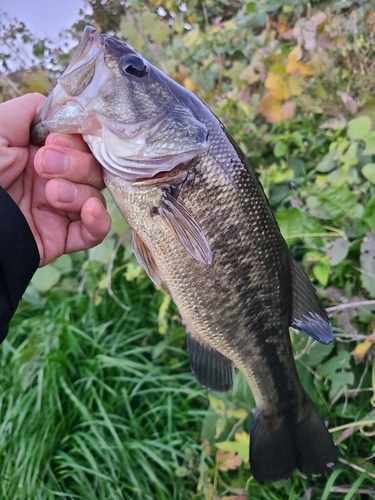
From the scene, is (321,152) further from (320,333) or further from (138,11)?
(138,11)

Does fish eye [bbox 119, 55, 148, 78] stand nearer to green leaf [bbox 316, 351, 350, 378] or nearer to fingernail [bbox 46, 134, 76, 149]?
fingernail [bbox 46, 134, 76, 149]

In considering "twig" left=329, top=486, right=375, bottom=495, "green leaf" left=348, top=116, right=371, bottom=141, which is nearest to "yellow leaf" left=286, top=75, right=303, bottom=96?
"green leaf" left=348, top=116, right=371, bottom=141

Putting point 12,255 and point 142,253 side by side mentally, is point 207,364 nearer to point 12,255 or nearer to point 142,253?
point 142,253

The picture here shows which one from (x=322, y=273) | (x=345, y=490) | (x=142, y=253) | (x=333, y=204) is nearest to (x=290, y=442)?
(x=345, y=490)

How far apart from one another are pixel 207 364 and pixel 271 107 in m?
1.29

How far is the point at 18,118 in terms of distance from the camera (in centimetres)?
113

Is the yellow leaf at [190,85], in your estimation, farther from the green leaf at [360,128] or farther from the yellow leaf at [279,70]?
the green leaf at [360,128]

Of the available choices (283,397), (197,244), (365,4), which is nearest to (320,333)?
(283,397)

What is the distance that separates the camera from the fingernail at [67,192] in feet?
3.56

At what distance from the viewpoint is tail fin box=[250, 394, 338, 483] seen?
1.28 metres

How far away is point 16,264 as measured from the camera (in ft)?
Result: 3.58

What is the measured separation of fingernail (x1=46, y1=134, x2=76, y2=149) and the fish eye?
8.5 inches

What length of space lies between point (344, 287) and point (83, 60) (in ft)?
4.10

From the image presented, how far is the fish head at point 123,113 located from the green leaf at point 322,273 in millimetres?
798
